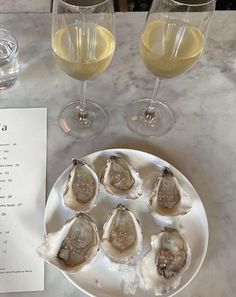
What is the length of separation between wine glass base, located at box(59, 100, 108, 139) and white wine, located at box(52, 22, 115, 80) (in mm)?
111

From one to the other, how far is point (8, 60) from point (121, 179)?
0.28 metres

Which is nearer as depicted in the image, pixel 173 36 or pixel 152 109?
pixel 173 36

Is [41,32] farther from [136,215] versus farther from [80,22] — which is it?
[136,215]

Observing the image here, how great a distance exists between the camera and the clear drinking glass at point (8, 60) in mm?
662

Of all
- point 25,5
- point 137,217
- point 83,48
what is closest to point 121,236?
point 137,217

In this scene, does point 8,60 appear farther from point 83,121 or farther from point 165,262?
→ point 165,262

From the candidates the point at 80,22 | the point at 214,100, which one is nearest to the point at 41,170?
the point at 80,22

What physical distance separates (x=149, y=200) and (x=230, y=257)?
13cm

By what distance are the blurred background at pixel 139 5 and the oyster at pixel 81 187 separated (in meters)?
0.77

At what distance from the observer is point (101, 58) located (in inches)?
21.0

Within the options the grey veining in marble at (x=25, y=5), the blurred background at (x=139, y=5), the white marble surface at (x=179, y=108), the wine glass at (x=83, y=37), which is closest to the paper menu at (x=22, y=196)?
the white marble surface at (x=179, y=108)

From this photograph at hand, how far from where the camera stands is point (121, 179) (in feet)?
1.82

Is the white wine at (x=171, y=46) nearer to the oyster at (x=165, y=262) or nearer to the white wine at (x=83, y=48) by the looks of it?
the white wine at (x=83, y=48)

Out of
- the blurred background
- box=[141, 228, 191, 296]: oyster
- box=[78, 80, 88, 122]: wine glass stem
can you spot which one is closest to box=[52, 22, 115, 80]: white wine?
box=[78, 80, 88, 122]: wine glass stem
